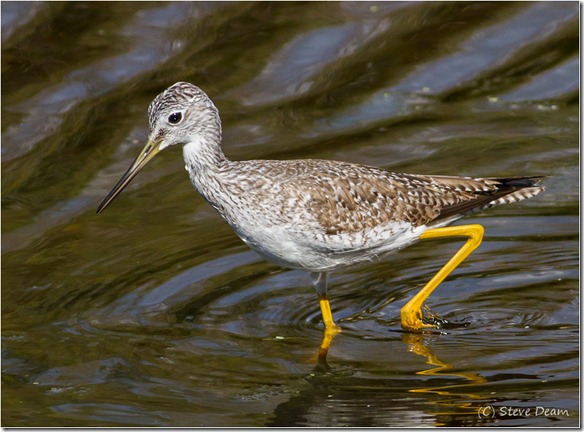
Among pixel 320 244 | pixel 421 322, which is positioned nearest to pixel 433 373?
pixel 421 322

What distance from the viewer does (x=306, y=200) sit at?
1042 centimetres

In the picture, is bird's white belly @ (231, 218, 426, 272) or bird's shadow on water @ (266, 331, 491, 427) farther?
bird's white belly @ (231, 218, 426, 272)

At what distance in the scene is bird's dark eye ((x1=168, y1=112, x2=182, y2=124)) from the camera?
10484 millimetres

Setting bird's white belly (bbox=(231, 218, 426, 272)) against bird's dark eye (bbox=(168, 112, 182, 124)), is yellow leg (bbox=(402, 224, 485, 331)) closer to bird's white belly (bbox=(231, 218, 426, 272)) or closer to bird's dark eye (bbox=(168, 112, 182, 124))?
bird's white belly (bbox=(231, 218, 426, 272))

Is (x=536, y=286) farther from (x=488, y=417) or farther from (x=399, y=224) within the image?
(x=488, y=417)

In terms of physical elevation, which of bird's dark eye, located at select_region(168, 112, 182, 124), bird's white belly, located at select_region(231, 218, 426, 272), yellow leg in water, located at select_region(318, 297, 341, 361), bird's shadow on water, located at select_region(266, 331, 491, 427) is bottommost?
bird's shadow on water, located at select_region(266, 331, 491, 427)

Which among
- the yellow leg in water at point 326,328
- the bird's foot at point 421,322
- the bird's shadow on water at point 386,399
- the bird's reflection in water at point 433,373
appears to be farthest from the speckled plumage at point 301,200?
the bird's shadow on water at point 386,399

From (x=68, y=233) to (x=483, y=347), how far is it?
538 cm

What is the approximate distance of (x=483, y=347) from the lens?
33.6 ft

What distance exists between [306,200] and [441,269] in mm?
1900

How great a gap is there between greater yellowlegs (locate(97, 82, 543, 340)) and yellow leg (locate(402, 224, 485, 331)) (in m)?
0.01

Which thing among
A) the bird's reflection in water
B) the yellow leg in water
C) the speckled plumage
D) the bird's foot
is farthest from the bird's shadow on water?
the speckled plumage

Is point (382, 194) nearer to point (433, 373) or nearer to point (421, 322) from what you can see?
point (421, 322)

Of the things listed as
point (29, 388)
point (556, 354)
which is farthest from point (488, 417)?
point (29, 388)
